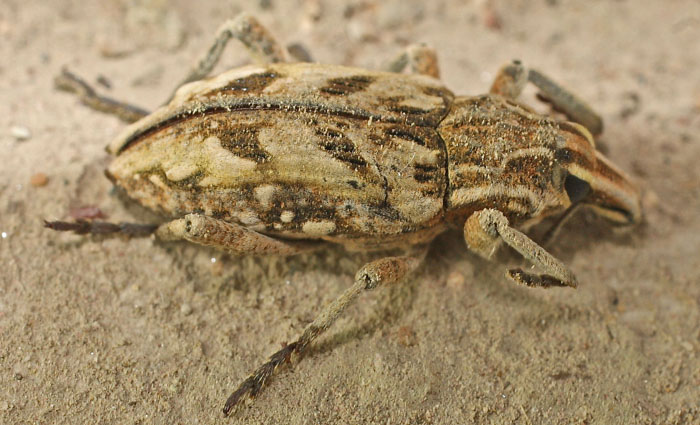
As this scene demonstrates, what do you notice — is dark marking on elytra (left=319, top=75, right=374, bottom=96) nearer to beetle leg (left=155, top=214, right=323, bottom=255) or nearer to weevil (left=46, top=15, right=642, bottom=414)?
weevil (left=46, top=15, right=642, bottom=414)

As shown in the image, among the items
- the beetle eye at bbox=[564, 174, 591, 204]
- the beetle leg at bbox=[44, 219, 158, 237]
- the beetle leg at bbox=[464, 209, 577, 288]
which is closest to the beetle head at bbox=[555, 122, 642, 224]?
the beetle eye at bbox=[564, 174, 591, 204]

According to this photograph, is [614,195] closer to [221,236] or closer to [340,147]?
[340,147]

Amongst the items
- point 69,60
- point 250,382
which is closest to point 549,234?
point 250,382

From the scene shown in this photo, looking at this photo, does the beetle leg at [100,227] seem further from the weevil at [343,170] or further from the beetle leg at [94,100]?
the beetle leg at [94,100]

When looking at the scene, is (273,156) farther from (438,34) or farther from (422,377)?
(438,34)

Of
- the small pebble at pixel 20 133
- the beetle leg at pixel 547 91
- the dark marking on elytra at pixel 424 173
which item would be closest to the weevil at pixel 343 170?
the dark marking on elytra at pixel 424 173

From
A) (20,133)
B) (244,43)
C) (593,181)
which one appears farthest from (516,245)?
(20,133)
